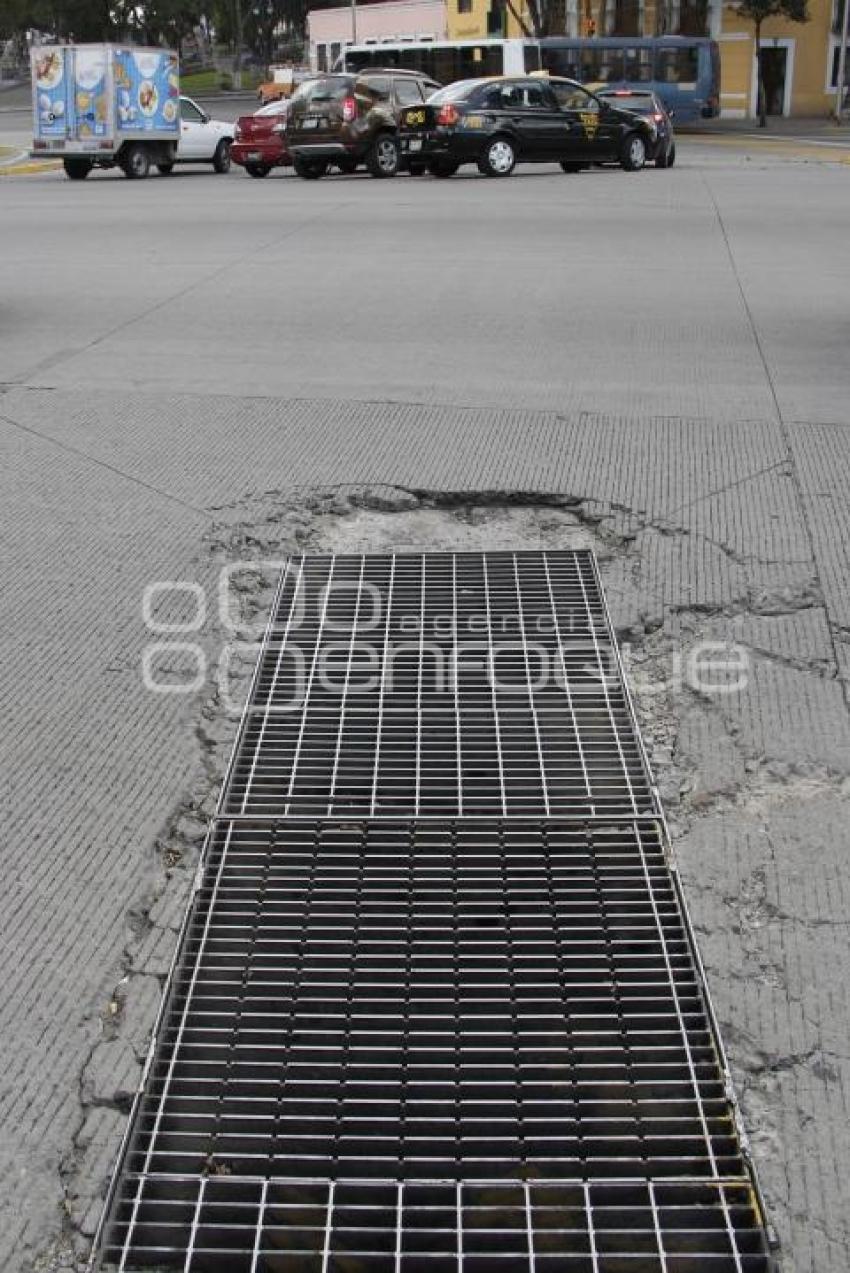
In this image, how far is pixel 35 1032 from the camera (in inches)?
124

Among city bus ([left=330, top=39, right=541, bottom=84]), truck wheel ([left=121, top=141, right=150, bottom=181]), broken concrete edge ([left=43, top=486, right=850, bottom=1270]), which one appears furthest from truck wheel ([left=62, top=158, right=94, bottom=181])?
broken concrete edge ([left=43, top=486, right=850, bottom=1270])

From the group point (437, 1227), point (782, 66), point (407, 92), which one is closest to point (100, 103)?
point (407, 92)

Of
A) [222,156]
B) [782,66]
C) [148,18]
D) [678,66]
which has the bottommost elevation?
[222,156]

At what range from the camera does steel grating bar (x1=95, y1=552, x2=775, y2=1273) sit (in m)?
2.67

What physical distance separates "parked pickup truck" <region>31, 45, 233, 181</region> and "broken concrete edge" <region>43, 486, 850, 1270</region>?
23775 millimetres

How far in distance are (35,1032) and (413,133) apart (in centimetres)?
2409

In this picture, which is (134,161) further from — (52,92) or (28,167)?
(28,167)

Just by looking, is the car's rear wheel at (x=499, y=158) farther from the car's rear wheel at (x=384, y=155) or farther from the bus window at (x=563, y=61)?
the bus window at (x=563, y=61)

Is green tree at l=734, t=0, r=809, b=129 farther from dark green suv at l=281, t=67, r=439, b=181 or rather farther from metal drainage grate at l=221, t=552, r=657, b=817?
metal drainage grate at l=221, t=552, r=657, b=817

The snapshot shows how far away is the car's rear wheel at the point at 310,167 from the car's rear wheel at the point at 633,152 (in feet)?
18.7

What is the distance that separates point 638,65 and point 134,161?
21.9 meters

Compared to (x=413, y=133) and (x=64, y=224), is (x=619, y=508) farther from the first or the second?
(x=413, y=133)

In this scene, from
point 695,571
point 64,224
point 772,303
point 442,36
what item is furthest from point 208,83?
point 695,571
